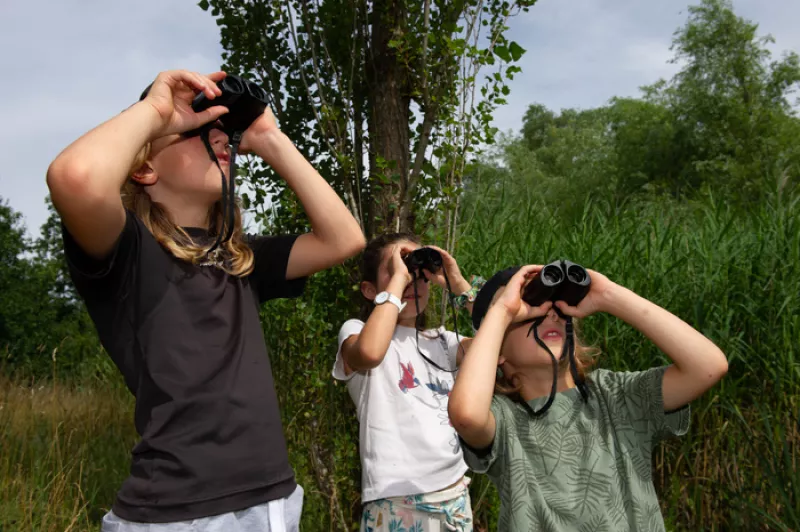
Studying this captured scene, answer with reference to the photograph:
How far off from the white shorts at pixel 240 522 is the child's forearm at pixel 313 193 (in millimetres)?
665

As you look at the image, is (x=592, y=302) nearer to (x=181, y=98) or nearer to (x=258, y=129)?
(x=258, y=129)

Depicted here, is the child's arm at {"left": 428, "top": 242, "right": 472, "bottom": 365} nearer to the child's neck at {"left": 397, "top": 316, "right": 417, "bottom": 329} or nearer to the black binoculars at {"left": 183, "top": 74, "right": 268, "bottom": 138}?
the child's neck at {"left": 397, "top": 316, "right": 417, "bottom": 329}

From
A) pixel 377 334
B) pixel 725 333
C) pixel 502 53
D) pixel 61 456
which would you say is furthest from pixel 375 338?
pixel 61 456

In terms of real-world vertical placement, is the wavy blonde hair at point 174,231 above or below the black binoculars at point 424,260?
above

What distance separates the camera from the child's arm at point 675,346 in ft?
5.78

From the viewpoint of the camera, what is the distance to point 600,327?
3.66 m

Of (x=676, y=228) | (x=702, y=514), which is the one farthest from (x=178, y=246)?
(x=676, y=228)

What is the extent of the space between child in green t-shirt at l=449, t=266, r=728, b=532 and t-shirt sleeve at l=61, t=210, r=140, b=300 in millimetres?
806

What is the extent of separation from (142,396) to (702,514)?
2848 mm

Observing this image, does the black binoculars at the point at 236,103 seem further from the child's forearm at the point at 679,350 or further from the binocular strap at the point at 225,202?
the child's forearm at the point at 679,350

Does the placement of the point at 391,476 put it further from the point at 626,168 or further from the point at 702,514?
the point at 626,168

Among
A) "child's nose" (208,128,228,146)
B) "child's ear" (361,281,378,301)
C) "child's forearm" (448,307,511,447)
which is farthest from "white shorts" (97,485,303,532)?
"child's ear" (361,281,378,301)

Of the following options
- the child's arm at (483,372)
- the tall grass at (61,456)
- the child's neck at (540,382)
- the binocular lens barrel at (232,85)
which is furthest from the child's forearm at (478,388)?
the tall grass at (61,456)

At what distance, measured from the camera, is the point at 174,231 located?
5.43 feet
